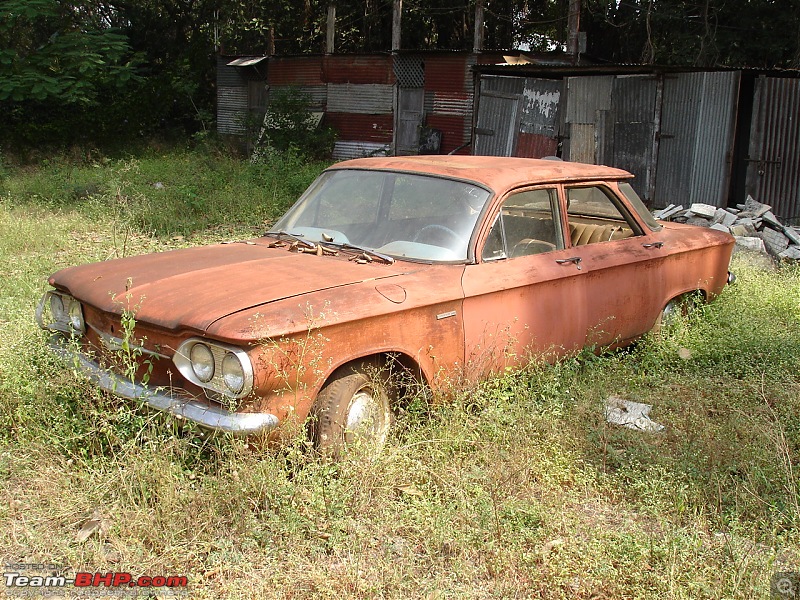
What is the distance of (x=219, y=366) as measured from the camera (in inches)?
142

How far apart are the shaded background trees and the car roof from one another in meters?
12.9

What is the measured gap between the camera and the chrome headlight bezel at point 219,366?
349 cm

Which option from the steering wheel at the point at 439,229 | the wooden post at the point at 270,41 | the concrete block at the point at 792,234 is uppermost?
the wooden post at the point at 270,41

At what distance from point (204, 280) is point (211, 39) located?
22.1m

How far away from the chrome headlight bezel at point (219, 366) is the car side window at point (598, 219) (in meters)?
3.07

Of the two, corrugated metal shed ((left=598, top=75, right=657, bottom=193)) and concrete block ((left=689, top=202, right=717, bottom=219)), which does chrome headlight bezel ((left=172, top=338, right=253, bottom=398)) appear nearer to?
concrete block ((left=689, top=202, right=717, bottom=219))

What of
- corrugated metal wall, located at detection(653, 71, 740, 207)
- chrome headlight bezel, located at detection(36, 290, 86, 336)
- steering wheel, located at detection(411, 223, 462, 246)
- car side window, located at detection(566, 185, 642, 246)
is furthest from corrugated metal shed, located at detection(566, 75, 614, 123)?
chrome headlight bezel, located at detection(36, 290, 86, 336)

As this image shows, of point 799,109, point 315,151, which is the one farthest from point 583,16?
point 799,109

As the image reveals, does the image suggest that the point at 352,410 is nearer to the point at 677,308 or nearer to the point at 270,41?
the point at 677,308

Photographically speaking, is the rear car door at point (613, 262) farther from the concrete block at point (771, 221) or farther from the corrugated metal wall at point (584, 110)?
the corrugated metal wall at point (584, 110)

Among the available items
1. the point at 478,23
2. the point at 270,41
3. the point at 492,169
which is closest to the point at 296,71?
the point at 270,41

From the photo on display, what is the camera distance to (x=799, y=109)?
10992 millimetres

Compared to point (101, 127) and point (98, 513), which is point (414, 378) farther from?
point (101, 127)

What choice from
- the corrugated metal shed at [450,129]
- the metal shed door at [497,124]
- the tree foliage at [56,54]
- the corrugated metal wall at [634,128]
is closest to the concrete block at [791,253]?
the corrugated metal wall at [634,128]
